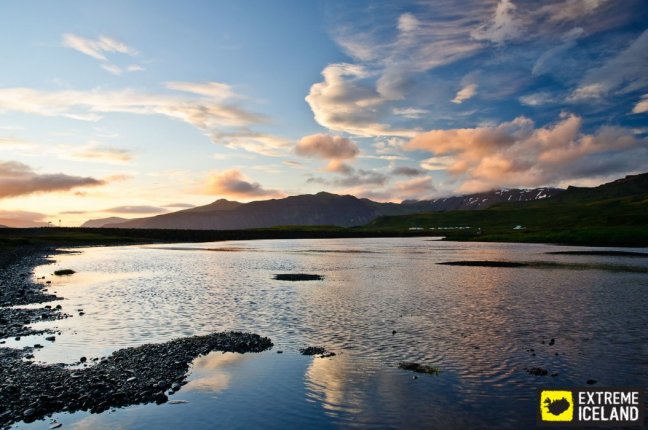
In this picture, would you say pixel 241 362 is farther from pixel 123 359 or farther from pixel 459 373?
pixel 459 373

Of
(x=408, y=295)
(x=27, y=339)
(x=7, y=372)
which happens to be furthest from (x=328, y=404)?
(x=408, y=295)

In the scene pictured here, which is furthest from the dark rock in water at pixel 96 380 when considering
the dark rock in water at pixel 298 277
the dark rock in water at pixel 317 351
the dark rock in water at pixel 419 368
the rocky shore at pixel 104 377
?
the dark rock in water at pixel 298 277

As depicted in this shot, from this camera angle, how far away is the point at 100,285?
2442 inches

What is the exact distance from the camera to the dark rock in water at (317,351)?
27.6m

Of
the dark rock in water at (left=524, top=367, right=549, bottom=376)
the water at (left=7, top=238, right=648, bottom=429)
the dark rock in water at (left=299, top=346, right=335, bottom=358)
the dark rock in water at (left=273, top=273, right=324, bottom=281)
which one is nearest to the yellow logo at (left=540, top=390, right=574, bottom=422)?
the water at (left=7, top=238, right=648, bottom=429)

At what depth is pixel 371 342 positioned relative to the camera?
30812 mm

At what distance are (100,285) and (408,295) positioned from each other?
41588 millimetres

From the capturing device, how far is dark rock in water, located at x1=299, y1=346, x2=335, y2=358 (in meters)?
27.6

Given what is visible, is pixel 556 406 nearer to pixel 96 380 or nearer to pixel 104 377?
pixel 104 377

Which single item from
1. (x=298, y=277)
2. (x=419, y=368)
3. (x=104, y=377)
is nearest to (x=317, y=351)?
(x=419, y=368)
